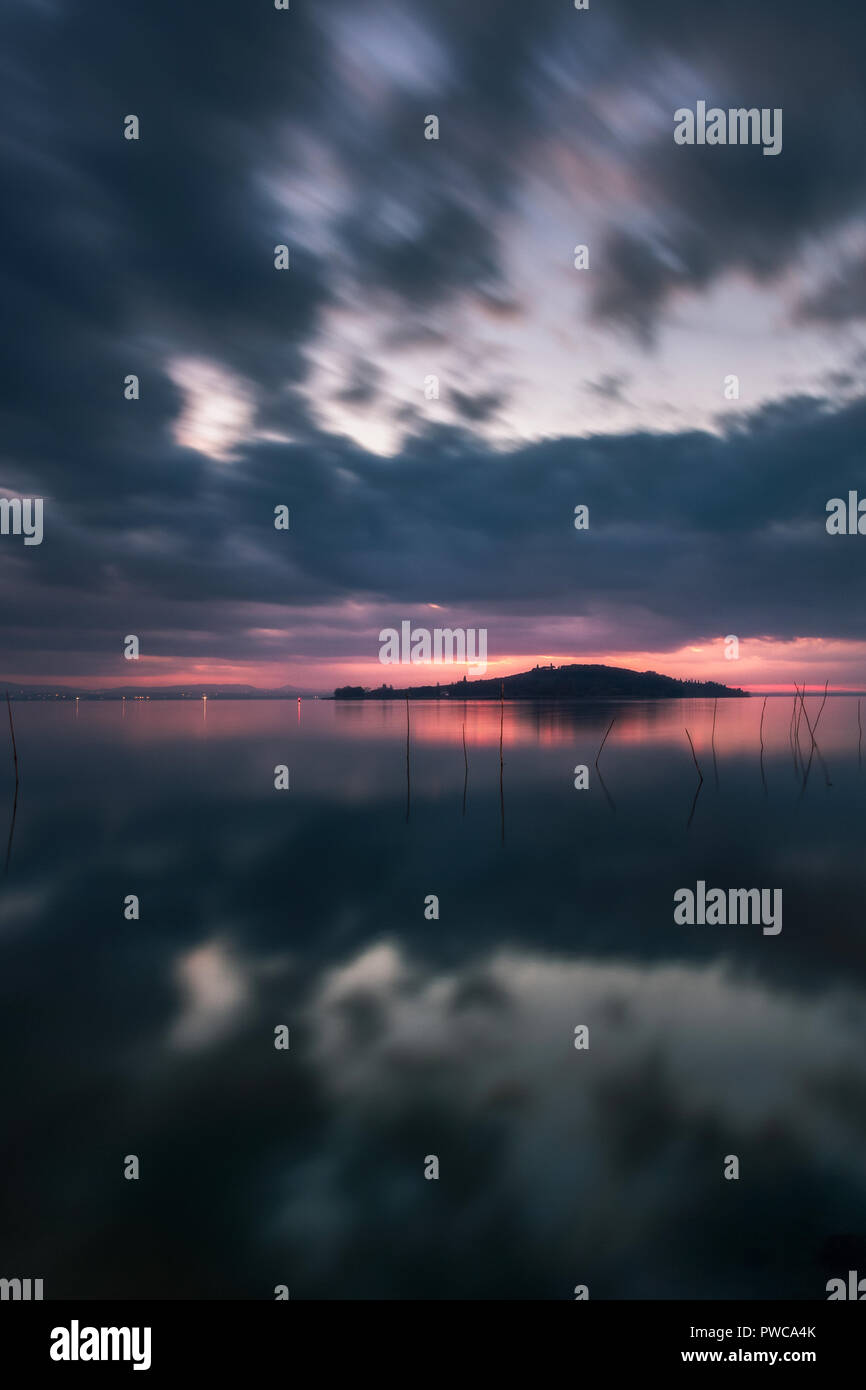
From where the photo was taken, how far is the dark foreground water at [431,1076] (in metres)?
4.79

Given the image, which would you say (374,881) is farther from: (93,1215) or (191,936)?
(93,1215)

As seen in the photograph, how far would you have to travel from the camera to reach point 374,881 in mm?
15531

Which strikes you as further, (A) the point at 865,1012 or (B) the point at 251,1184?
(A) the point at 865,1012

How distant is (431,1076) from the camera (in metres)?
7.05

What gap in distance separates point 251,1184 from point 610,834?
16539 mm

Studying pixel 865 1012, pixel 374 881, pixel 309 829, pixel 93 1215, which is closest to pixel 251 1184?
pixel 93 1215

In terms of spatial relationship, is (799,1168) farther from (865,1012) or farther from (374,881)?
(374,881)

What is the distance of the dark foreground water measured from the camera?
4785mm

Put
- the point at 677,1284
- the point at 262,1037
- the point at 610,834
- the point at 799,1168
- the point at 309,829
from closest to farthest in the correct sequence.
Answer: the point at 677,1284 < the point at 799,1168 < the point at 262,1037 < the point at 610,834 < the point at 309,829

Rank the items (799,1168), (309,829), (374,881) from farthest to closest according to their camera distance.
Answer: (309,829), (374,881), (799,1168)

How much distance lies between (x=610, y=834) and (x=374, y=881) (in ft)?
28.2

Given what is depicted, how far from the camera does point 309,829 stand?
21.6 metres
